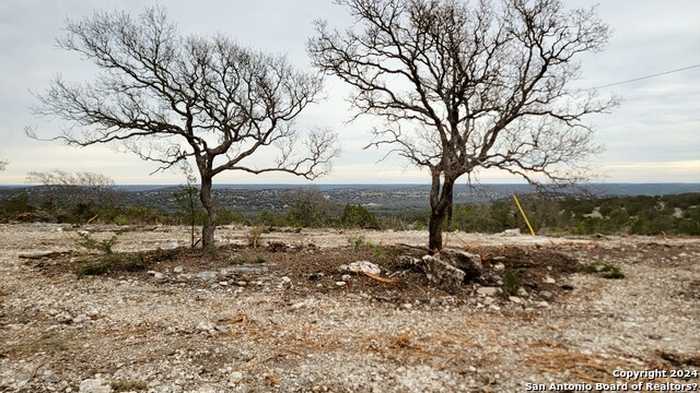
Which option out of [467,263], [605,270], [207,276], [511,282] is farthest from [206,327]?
[605,270]

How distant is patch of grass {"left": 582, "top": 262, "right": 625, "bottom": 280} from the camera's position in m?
9.16

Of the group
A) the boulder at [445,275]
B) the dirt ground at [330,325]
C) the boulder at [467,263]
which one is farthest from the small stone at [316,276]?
the boulder at [467,263]

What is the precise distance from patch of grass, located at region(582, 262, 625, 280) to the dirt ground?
8 cm

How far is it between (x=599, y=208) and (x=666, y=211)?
4.06 meters

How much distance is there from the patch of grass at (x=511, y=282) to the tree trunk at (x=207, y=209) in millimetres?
6877

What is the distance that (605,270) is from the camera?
31.4 ft

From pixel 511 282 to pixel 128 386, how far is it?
669cm

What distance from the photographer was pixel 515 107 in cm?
926

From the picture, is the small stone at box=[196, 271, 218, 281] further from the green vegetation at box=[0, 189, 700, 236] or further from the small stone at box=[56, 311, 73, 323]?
the green vegetation at box=[0, 189, 700, 236]

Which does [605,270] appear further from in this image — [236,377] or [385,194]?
[385,194]

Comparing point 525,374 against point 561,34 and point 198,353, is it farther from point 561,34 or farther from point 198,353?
point 561,34

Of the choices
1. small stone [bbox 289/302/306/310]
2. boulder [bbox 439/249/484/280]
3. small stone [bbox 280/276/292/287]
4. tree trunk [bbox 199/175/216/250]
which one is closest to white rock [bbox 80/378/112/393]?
small stone [bbox 289/302/306/310]

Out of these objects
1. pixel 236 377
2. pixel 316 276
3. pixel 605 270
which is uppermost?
pixel 316 276

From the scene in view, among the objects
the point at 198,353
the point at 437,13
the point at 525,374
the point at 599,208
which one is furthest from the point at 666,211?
the point at 198,353
